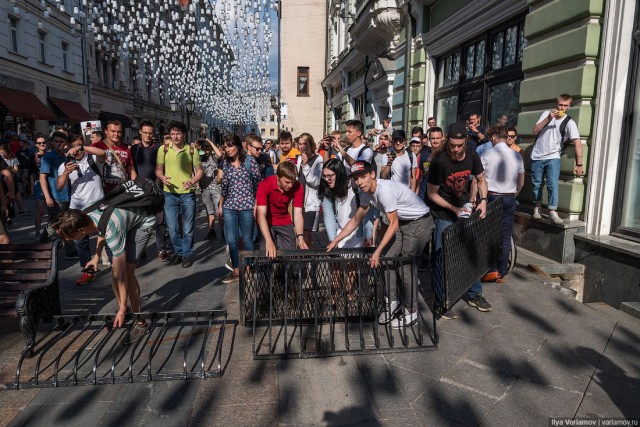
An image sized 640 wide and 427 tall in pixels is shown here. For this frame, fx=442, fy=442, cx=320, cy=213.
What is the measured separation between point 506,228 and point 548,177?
1.50m

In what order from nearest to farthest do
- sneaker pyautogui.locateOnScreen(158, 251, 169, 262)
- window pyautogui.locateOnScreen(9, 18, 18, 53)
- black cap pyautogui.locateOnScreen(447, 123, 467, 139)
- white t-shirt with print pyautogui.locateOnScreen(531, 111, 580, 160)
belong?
black cap pyautogui.locateOnScreen(447, 123, 467, 139)
white t-shirt with print pyautogui.locateOnScreen(531, 111, 580, 160)
sneaker pyautogui.locateOnScreen(158, 251, 169, 262)
window pyautogui.locateOnScreen(9, 18, 18, 53)

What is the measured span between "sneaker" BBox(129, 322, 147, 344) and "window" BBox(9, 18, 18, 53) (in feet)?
69.0

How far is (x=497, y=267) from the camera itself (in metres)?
5.62

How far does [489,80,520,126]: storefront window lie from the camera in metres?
7.83

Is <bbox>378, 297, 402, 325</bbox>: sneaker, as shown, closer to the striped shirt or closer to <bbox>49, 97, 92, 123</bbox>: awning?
the striped shirt

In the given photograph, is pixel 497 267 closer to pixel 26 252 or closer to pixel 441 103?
pixel 26 252

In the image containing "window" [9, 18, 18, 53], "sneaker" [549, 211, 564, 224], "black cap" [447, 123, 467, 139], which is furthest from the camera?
"window" [9, 18, 18, 53]

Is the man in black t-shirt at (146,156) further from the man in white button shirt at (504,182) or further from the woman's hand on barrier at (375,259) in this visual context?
the man in white button shirt at (504,182)

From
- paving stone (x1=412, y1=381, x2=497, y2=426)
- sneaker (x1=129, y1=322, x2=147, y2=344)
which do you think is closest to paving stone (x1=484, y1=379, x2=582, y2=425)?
paving stone (x1=412, y1=381, x2=497, y2=426)

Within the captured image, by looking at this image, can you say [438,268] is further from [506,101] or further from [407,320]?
[506,101]

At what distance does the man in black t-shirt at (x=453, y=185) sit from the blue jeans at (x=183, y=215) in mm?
3508

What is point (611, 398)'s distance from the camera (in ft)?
10.0

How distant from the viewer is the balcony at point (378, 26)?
12.4 meters

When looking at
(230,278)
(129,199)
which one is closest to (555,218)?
(230,278)
